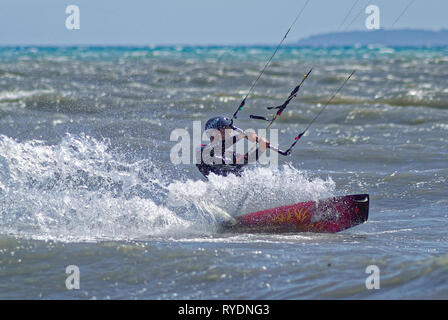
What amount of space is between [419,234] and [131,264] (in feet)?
12.1

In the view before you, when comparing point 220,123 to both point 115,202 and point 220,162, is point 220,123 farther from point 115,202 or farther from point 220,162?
point 115,202

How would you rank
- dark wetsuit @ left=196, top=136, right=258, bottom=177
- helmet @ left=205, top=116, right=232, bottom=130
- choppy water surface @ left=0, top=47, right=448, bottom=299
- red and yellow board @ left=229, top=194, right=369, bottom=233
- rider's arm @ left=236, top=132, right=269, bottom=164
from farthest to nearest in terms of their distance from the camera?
dark wetsuit @ left=196, top=136, right=258, bottom=177
helmet @ left=205, top=116, right=232, bottom=130
red and yellow board @ left=229, top=194, right=369, bottom=233
rider's arm @ left=236, top=132, right=269, bottom=164
choppy water surface @ left=0, top=47, right=448, bottom=299

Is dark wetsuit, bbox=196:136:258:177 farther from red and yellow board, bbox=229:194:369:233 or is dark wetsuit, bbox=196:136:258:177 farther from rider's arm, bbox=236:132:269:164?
red and yellow board, bbox=229:194:369:233

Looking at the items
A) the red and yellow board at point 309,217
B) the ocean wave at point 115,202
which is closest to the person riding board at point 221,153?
the ocean wave at point 115,202

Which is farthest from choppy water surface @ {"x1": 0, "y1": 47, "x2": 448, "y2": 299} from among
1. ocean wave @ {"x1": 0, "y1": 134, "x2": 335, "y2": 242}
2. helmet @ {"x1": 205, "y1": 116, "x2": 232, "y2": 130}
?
helmet @ {"x1": 205, "y1": 116, "x2": 232, "y2": 130}

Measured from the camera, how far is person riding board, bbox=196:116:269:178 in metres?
9.42

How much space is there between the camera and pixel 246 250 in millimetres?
7895

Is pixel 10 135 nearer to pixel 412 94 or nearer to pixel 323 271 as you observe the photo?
pixel 323 271

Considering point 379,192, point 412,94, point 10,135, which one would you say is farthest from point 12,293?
point 412,94

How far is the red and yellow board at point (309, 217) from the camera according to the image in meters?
9.27

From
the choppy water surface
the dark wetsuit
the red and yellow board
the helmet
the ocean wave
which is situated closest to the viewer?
the choppy water surface

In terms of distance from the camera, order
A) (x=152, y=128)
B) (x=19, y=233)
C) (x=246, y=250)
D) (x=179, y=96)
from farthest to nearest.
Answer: (x=179, y=96) → (x=152, y=128) → (x=19, y=233) → (x=246, y=250)

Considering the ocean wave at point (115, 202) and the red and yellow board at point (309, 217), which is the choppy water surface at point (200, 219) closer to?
the ocean wave at point (115, 202)

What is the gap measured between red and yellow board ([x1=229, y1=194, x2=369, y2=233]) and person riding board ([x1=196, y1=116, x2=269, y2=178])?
76 centimetres
